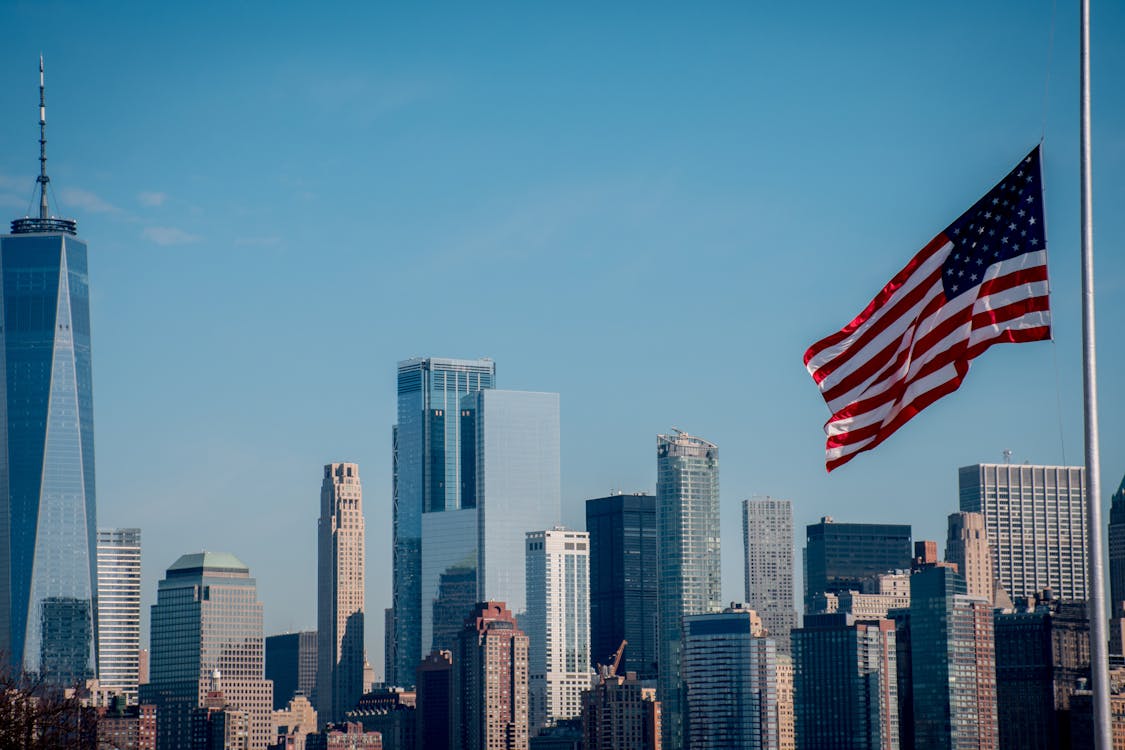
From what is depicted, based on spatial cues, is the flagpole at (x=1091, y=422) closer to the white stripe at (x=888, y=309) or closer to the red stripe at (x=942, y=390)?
the red stripe at (x=942, y=390)

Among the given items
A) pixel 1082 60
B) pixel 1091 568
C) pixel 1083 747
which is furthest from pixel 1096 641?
pixel 1083 747

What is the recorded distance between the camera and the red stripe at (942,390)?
33.3 meters

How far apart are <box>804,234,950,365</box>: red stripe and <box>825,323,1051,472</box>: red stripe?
1639 millimetres

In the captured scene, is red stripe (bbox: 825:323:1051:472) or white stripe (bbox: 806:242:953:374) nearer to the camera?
red stripe (bbox: 825:323:1051:472)

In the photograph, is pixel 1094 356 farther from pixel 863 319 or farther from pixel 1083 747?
pixel 1083 747

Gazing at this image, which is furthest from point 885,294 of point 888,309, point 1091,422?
point 1091,422

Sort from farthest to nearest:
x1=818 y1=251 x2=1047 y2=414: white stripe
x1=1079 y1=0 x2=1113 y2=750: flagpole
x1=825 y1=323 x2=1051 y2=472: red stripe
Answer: x1=818 y1=251 x2=1047 y2=414: white stripe < x1=825 y1=323 x2=1051 y2=472: red stripe < x1=1079 y1=0 x2=1113 y2=750: flagpole

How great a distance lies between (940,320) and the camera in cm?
3466

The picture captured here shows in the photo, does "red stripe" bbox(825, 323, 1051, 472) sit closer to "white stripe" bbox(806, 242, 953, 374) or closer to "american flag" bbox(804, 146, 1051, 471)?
"american flag" bbox(804, 146, 1051, 471)

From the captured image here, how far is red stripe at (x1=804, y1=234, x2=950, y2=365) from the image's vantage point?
3497 cm

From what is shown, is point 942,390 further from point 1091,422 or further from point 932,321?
point 1091,422

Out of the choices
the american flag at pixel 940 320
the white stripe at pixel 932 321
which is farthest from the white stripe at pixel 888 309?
the white stripe at pixel 932 321

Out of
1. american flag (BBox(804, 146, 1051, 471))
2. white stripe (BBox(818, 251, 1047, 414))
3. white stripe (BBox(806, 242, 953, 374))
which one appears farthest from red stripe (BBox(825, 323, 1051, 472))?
white stripe (BBox(806, 242, 953, 374))

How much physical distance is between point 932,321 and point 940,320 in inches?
6.6
